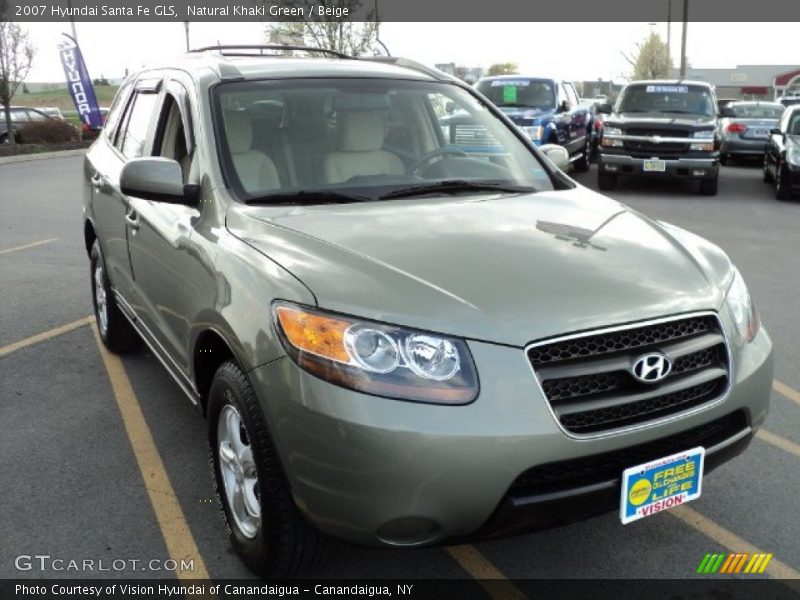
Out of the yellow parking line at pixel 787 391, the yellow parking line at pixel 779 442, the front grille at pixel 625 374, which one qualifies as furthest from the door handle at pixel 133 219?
the yellow parking line at pixel 787 391

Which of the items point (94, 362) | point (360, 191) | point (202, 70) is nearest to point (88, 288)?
point (94, 362)

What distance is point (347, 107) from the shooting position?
3.77m

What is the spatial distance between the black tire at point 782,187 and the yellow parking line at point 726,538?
10.4 meters

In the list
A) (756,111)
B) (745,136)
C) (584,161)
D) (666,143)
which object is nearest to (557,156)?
(666,143)

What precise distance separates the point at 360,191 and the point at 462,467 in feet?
5.09

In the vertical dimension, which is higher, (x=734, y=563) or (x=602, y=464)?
(x=602, y=464)

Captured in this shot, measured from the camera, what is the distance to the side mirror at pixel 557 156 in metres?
4.36

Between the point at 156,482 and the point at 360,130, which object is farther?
the point at 360,130

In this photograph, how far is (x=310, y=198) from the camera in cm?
329

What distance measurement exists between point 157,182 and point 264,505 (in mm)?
1363

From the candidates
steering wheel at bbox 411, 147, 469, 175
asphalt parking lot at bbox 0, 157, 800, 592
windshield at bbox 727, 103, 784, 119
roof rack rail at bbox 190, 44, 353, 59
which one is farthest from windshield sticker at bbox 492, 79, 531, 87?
steering wheel at bbox 411, 147, 469, 175

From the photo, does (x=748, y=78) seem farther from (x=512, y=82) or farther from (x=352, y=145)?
(x=352, y=145)

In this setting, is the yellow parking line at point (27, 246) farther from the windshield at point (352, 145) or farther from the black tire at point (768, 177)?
the black tire at point (768, 177)

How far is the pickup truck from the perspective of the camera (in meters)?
13.7
